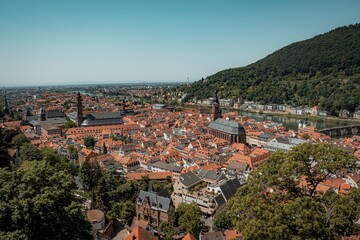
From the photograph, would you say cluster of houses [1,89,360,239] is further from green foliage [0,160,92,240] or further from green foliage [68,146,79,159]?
green foliage [0,160,92,240]

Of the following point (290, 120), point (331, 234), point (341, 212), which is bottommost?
point (290, 120)

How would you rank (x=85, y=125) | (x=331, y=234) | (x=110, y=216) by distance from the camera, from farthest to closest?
(x=85, y=125) < (x=110, y=216) < (x=331, y=234)

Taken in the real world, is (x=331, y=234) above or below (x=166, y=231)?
above

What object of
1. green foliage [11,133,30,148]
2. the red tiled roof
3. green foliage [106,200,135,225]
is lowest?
green foliage [106,200,135,225]

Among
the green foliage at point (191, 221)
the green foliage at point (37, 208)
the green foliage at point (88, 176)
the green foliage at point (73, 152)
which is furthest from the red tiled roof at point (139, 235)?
the green foliage at point (73, 152)

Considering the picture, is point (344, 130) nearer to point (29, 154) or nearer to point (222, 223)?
point (222, 223)

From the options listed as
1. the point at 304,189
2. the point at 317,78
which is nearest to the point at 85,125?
the point at 304,189

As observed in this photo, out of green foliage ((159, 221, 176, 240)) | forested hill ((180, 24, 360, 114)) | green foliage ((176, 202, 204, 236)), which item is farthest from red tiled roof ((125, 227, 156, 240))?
forested hill ((180, 24, 360, 114))

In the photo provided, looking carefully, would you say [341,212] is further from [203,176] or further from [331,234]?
[203,176]
